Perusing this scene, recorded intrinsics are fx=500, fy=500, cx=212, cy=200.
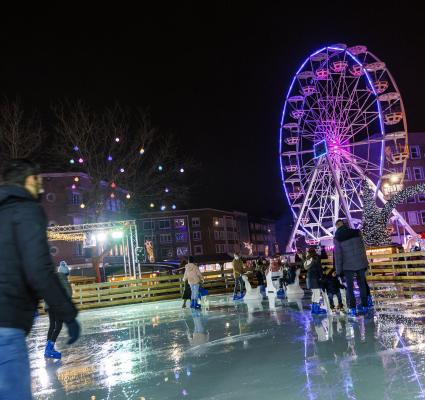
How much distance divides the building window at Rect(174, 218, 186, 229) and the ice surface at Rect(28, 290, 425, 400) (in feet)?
226

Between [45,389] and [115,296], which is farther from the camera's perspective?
[115,296]

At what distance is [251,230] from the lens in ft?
346

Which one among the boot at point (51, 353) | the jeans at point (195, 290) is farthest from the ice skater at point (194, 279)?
the boot at point (51, 353)

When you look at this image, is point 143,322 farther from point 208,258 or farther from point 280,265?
point 208,258

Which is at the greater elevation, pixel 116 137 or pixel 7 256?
pixel 116 137

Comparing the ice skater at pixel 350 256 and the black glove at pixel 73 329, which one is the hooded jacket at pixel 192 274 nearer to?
the ice skater at pixel 350 256

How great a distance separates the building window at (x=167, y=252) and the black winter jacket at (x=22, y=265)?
7548 centimetres

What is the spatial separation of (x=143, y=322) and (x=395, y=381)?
8835 mm

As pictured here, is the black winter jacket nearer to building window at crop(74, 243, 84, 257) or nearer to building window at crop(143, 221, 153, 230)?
building window at crop(74, 243, 84, 257)

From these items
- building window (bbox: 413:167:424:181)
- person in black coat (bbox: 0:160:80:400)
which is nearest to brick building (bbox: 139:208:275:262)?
building window (bbox: 413:167:424:181)

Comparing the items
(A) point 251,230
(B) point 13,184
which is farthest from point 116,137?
(A) point 251,230

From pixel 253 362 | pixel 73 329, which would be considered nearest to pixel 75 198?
pixel 253 362

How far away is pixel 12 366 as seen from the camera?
7.91 feet

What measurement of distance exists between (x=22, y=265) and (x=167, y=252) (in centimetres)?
7595
